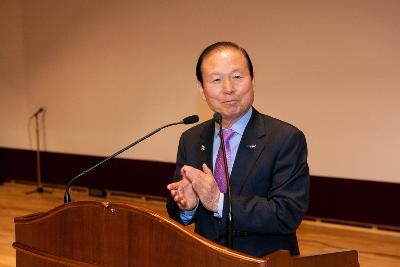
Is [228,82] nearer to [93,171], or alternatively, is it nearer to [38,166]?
[93,171]

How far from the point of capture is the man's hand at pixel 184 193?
5.58 ft

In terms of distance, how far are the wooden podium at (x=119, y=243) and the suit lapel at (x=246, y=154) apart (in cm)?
39

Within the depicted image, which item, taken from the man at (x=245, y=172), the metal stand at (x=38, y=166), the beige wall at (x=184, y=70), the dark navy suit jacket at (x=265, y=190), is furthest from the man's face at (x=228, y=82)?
the metal stand at (x=38, y=166)

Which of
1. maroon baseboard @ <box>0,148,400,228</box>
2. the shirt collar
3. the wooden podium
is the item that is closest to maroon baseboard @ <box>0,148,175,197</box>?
maroon baseboard @ <box>0,148,400,228</box>

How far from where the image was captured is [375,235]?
17.3 feet

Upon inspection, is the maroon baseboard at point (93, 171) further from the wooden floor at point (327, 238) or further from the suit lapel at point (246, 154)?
the suit lapel at point (246, 154)

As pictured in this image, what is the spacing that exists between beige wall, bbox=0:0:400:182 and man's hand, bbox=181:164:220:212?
393 cm

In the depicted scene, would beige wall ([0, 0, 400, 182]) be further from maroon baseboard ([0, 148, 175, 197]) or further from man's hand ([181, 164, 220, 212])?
man's hand ([181, 164, 220, 212])

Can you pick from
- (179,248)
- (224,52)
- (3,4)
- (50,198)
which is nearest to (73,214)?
(179,248)

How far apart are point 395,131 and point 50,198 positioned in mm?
4436

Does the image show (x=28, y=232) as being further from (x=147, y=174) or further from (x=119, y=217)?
(x=147, y=174)

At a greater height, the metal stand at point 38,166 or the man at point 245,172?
the man at point 245,172

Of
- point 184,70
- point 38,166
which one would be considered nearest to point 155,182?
point 184,70

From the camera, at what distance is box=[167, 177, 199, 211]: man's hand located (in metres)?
1.70
